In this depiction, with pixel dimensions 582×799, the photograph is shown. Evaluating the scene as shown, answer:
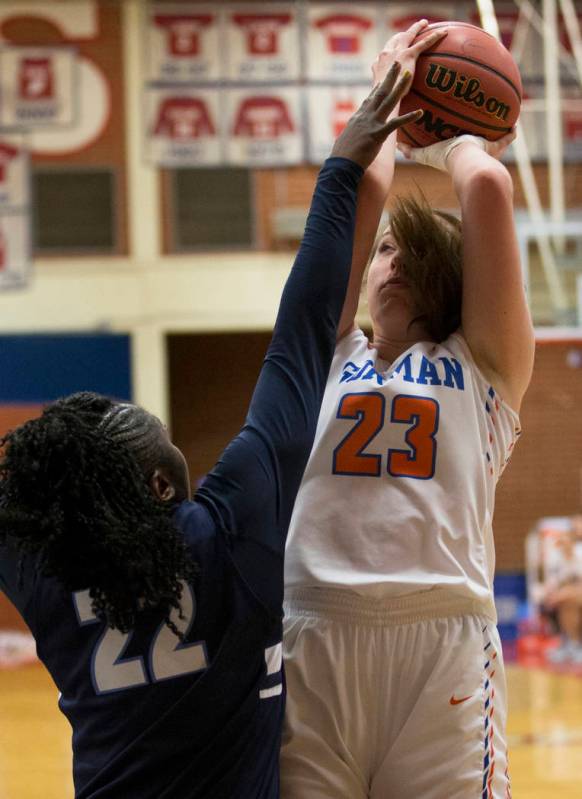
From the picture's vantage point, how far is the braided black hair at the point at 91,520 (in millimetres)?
1546

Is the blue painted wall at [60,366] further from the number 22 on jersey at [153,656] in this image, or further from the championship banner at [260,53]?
the number 22 on jersey at [153,656]

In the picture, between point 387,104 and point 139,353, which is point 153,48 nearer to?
point 139,353

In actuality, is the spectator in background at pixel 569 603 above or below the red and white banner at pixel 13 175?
below

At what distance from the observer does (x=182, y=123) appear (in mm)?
11102

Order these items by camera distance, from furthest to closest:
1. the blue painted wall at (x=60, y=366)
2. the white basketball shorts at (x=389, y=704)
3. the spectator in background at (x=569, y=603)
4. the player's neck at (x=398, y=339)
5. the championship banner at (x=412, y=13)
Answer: the championship banner at (x=412, y=13)
the blue painted wall at (x=60, y=366)
the spectator in background at (x=569, y=603)
the player's neck at (x=398, y=339)
the white basketball shorts at (x=389, y=704)

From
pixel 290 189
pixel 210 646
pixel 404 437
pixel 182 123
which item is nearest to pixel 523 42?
pixel 290 189

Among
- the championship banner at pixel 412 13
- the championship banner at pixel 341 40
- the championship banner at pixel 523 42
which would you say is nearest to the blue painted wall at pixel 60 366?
the championship banner at pixel 341 40

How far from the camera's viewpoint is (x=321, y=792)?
1839mm

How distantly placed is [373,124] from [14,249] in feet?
31.5

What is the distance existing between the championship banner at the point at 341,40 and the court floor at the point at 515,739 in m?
5.97

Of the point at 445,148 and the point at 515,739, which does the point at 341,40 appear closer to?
the point at 515,739

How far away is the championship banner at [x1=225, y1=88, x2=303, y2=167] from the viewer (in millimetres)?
11125

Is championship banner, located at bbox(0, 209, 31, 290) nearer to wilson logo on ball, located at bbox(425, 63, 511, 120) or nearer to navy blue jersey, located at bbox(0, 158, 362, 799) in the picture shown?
wilson logo on ball, located at bbox(425, 63, 511, 120)

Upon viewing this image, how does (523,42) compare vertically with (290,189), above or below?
above
